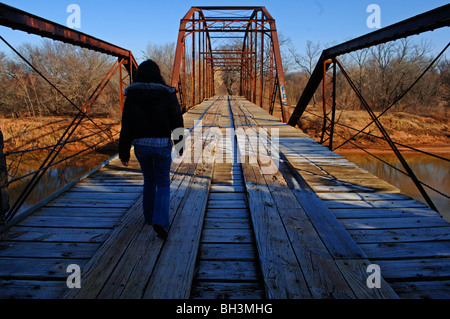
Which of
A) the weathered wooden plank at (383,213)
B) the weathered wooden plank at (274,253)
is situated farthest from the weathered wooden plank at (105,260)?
the weathered wooden plank at (383,213)

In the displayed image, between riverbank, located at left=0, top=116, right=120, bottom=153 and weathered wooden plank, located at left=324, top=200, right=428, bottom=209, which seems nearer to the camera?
weathered wooden plank, located at left=324, top=200, right=428, bottom=209

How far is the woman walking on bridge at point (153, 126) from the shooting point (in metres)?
2.23

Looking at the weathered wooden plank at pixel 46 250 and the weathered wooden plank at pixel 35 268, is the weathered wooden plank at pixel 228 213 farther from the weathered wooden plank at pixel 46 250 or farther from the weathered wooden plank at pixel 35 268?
the weathered wooden plank at pixel 35 268

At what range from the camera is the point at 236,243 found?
7.32 feet

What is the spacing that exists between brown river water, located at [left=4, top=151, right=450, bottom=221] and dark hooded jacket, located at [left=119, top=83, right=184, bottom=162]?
49.9 feet

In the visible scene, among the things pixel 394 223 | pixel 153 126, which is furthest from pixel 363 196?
pixel 153 126

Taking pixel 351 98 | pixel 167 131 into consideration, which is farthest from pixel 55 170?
pixel 351 98

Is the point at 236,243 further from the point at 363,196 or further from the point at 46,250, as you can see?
the point at 363,196

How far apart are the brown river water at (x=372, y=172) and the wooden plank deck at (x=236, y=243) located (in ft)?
44.6

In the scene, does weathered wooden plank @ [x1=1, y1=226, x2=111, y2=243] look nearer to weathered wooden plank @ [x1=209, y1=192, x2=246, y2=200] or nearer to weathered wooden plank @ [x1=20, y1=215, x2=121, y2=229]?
weathered wooden plank @ [x1=20, y1=215, x2=121, y2=229]

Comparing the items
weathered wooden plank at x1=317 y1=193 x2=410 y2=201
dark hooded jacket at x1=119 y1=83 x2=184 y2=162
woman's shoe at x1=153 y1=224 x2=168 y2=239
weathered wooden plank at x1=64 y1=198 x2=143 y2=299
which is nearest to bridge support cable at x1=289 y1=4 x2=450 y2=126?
weathered wooden plank at x1=317 y1=193 x2=410 y2=201

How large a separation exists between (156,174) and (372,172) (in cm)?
1979

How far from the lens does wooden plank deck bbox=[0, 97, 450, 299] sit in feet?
5.58

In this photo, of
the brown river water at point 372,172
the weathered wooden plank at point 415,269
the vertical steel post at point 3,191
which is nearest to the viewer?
the weathered wooden plank at point 415,269
